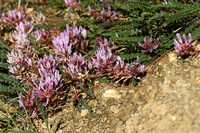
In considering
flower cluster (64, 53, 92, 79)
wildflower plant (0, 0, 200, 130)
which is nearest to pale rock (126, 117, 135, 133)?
wildflower plant (0, 0, 200, 130)

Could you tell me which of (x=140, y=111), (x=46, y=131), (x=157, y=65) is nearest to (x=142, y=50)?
(x=157, y=65)

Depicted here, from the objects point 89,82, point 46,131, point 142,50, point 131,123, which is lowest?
point 46,131

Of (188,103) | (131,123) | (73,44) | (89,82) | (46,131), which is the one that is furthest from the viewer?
(73,44)

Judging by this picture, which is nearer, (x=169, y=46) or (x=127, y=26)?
(x=169, y=46)

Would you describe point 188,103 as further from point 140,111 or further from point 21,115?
point 21,115

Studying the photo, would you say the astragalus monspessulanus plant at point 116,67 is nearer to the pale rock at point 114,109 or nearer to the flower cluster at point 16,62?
the pale rock at point 114,109

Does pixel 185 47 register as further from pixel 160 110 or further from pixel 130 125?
pixel 130 125

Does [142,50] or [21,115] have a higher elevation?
[142,50]

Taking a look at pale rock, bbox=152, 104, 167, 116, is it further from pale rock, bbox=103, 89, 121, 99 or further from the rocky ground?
pale rock, bbox=103, 89, 121, 99

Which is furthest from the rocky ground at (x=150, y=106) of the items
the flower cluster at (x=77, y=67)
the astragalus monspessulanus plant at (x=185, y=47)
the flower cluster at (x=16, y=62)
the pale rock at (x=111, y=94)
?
the flower cluster at (x=16, y=62)
